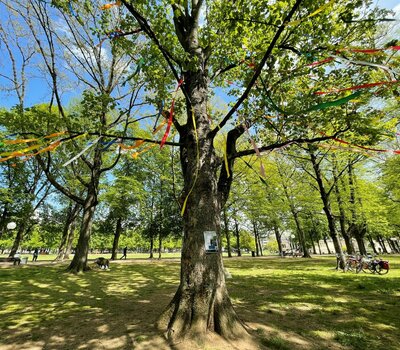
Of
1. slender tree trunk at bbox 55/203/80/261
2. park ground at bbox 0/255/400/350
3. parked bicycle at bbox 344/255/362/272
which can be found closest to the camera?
park ground at bbox 0/255/400/350

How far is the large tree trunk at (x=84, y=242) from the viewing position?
13066mm

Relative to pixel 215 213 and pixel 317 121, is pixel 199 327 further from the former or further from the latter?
pixel 317 121

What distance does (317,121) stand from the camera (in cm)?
633

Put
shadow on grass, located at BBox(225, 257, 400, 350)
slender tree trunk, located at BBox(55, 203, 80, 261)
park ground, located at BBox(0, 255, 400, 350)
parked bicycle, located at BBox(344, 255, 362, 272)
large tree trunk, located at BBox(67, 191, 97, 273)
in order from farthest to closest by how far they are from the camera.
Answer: slender tree trunk, located at BBox(55, 203, 80, 261), large tree trunk, located at BBox(67, 191, 97, 273), parked bicycle, located at BBox(344, 255, 362, 272), shadow on grass, located at BBox(225, 257, 400, 350), park ground, located at BBox(0, 255, 400, 350)

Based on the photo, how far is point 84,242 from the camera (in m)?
13.4

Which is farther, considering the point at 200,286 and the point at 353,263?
the point at 353,263

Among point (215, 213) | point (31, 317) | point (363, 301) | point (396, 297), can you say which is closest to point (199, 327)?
point (215, 213)

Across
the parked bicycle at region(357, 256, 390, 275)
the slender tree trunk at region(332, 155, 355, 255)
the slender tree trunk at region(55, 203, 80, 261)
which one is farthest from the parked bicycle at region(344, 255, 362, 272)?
the slender tree trunk at region(55, 203, 80, 261)

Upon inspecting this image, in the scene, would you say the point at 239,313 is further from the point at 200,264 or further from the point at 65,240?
the point at 65,240

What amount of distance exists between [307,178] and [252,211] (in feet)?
25.2

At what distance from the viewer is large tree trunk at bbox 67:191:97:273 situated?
13.1 meters

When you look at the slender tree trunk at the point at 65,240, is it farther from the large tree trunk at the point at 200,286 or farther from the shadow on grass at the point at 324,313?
the large tree trunk at the point at 200,286

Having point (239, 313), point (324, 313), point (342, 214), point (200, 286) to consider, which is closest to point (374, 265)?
point (342, 214)

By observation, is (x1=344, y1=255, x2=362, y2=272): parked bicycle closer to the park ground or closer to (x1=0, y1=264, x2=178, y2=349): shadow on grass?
the park ground
